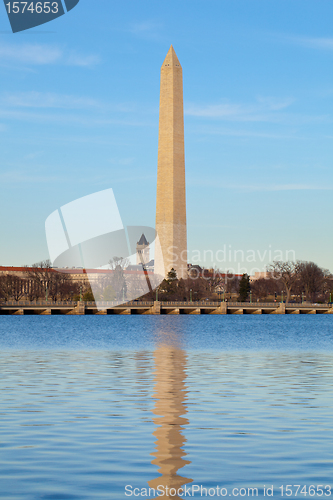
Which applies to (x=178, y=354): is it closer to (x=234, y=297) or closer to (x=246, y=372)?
(x=246, y=372)

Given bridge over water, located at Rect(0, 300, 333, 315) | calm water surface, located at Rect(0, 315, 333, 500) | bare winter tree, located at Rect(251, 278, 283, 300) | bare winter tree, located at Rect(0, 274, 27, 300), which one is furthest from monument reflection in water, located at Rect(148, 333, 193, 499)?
bare winter tree, located at Rect(251, 278, 283, 300)

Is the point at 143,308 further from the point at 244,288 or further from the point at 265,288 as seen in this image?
the point at 265,288

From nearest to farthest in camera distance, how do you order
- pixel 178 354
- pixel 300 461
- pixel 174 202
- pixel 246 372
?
pixel 300 461
pixel 246 372
pixel 178 354
pixel 174 202

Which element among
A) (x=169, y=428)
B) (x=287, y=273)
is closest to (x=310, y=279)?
(x=287, y=273)

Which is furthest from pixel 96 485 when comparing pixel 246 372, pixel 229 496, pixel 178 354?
pixel 178 354

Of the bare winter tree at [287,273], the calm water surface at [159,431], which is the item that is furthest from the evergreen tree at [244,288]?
the calm water surface at [159,431]

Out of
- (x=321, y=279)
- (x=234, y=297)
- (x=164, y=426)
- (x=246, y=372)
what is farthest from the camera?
(x=234, y=297)
